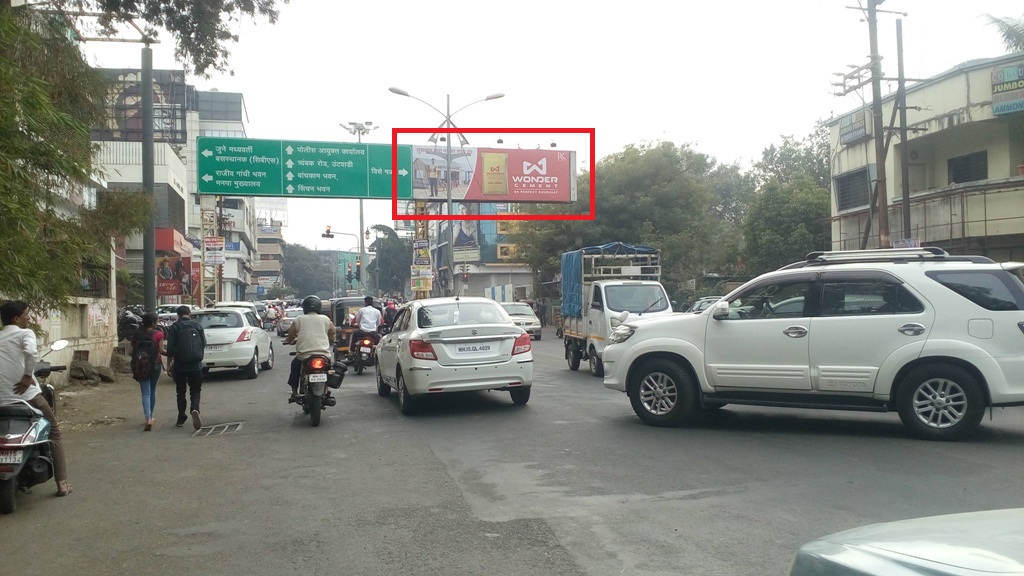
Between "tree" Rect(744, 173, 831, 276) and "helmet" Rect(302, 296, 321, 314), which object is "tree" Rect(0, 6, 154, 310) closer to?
"helmet" Rect(302, 296, 321, 314)

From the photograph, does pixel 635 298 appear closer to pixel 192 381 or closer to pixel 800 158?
pixel 192 381

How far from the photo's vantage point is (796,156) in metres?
57.6

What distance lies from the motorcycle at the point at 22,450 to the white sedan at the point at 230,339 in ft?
36.3

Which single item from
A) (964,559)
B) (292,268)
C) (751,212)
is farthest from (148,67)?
(292,268)

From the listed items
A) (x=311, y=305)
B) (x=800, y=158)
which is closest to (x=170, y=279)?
(x=311, y=305)

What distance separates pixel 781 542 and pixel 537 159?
28828 millimetres

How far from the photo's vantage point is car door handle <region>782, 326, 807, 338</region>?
30.0 feet

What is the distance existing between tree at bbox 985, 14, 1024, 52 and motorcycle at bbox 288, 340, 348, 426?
21705 mm

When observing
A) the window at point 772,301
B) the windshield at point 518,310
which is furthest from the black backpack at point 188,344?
the windshield at point 518,310

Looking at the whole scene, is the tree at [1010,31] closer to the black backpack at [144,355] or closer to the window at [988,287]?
the window at [988,287]

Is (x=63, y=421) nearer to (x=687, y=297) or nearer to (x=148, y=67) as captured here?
(x=148, y=67)

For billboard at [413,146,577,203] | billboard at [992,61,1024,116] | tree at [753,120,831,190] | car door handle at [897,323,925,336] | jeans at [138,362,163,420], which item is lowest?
jeans at [138,362,163,420]

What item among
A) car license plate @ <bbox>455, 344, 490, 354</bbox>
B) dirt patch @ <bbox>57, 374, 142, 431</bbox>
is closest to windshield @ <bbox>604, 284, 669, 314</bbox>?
car license plate @ <bbox>455, 344, 490, 354</bbox>

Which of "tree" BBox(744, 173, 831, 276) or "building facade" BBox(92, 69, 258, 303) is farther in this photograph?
"tree" BBox(744, 173, 831, 276)
